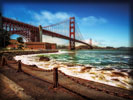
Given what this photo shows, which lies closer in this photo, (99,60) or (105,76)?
(105,76)

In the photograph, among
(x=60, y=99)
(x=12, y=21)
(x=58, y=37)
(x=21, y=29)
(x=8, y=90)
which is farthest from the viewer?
(x=58, y=37)

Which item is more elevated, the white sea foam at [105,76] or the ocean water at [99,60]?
the white sea foam at [105,76]

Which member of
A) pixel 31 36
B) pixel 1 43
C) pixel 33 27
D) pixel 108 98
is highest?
pixel 33 27

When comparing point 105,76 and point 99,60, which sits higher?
point 105,76

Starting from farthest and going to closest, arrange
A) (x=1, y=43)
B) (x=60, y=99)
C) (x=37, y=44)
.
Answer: (x=37, y=44), (x=1, y=43), (x=60, y=99)

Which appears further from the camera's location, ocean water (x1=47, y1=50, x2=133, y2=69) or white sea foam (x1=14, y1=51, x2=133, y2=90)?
ocean water (x1=47, y1=50, x2=133, y2=69)

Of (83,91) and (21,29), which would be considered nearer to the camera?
(83,91)

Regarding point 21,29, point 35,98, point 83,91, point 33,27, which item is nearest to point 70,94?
point 83,91

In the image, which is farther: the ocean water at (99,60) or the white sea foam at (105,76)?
the ocean water at (99,60)

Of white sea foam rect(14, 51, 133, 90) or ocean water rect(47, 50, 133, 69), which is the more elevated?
white sea foam rect(14, 51, 133, 90)

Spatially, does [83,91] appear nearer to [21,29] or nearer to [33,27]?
[21,29]

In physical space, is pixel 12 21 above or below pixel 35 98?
above
